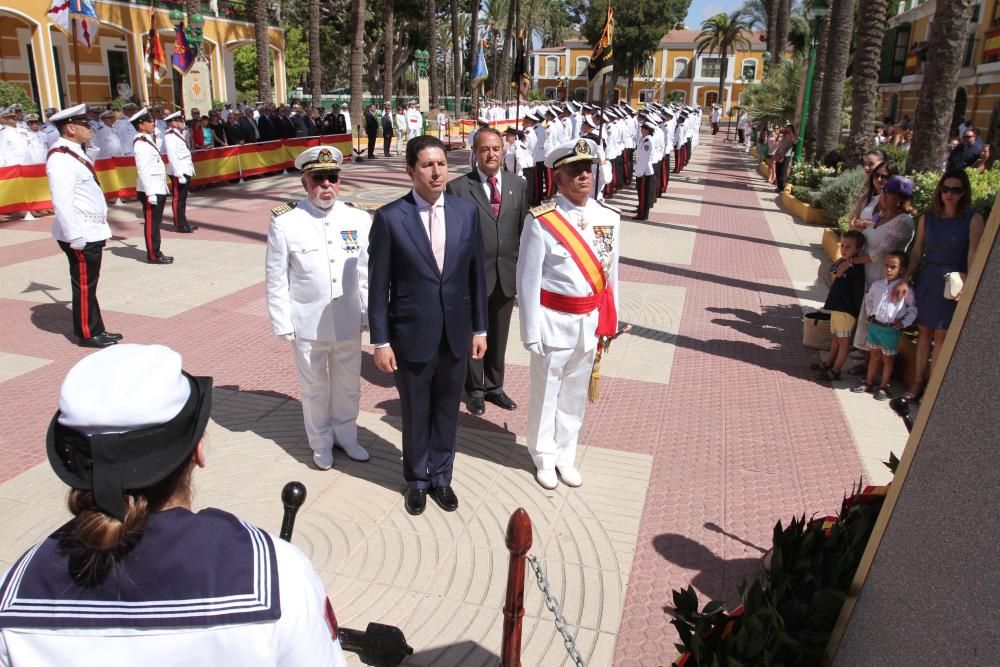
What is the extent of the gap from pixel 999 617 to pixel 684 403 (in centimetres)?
442

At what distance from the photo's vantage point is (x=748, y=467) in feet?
16.3

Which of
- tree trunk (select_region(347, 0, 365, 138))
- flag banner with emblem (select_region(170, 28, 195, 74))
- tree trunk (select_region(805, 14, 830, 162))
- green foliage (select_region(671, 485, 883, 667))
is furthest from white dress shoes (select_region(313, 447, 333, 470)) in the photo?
tree trunk (select_region(347, 0, 365, 138))

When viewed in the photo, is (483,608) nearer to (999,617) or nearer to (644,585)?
(644,585)

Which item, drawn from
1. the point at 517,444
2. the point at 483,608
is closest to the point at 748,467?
the point at 517,444

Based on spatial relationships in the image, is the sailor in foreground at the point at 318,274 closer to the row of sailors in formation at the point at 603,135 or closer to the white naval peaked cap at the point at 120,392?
the white naval peaked cap at the point at 120,392

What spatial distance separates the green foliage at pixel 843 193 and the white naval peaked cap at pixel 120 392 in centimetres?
1239

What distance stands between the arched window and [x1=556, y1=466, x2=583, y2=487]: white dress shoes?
88667mm

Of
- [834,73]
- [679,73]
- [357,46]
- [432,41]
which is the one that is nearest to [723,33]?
[679,73]

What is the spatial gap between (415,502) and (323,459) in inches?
A: 31.8

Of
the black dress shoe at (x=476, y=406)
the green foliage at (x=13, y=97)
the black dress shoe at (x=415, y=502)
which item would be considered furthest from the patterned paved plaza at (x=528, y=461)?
the green foliage at (x=13, y=97)

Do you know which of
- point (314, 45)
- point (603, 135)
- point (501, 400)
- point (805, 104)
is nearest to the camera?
point (501, 400)

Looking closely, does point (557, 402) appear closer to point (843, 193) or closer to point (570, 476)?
point (570, 476)

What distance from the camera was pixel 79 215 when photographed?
6.68 metres

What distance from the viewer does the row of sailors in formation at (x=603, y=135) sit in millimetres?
14156
